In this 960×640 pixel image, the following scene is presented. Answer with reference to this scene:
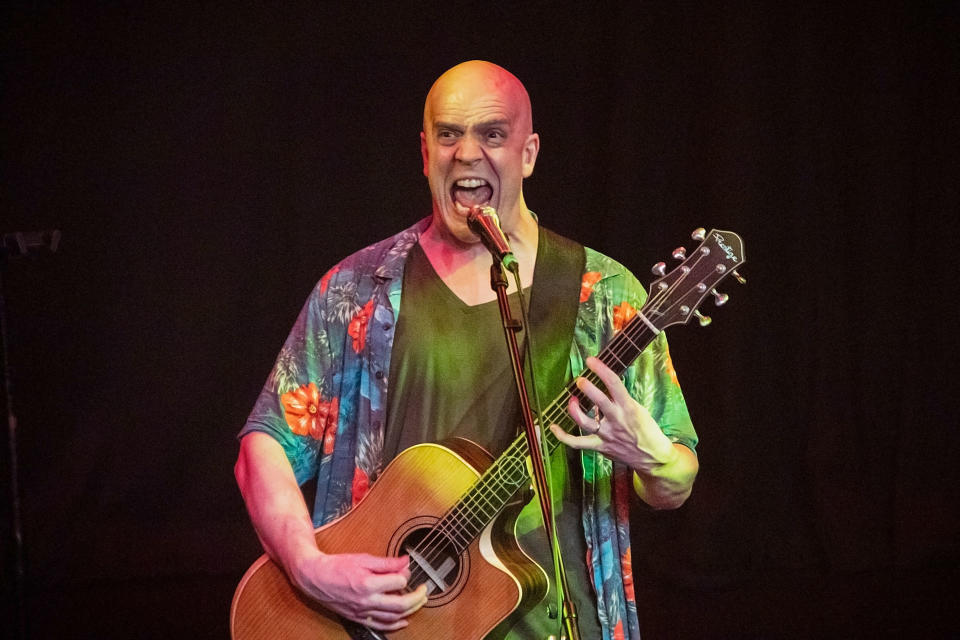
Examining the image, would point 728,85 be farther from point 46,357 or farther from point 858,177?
point 46,357

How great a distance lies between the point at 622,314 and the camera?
102 inches

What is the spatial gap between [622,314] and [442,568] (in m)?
0.76

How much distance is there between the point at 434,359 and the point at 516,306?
25cm

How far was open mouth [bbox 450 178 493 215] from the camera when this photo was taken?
259 centimetres

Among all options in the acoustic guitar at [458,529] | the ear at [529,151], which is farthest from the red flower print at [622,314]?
the ear at [529,151]

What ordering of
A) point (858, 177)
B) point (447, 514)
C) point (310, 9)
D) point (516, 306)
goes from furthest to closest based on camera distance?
1. point (858, 177)
2. point (310, 9)
3. point (516, 306)
4. point (447, 514)

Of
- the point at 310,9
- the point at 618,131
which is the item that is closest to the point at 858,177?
the point at 618,131

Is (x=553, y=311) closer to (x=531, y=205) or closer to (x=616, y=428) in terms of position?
(x=616, y=428)

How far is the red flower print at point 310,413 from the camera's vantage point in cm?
262

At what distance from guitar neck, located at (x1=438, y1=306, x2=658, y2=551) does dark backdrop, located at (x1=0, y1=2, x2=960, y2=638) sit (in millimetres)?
1974

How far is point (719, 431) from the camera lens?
4387 mm

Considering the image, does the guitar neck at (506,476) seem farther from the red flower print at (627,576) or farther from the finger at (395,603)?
the red flower print at (627,576)

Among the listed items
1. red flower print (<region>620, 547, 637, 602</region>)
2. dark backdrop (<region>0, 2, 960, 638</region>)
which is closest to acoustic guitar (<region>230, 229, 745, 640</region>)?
red flower print (<region>620, 547, 637, 602</region>)

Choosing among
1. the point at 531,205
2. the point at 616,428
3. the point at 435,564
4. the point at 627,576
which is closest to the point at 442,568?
the point at 435,564
